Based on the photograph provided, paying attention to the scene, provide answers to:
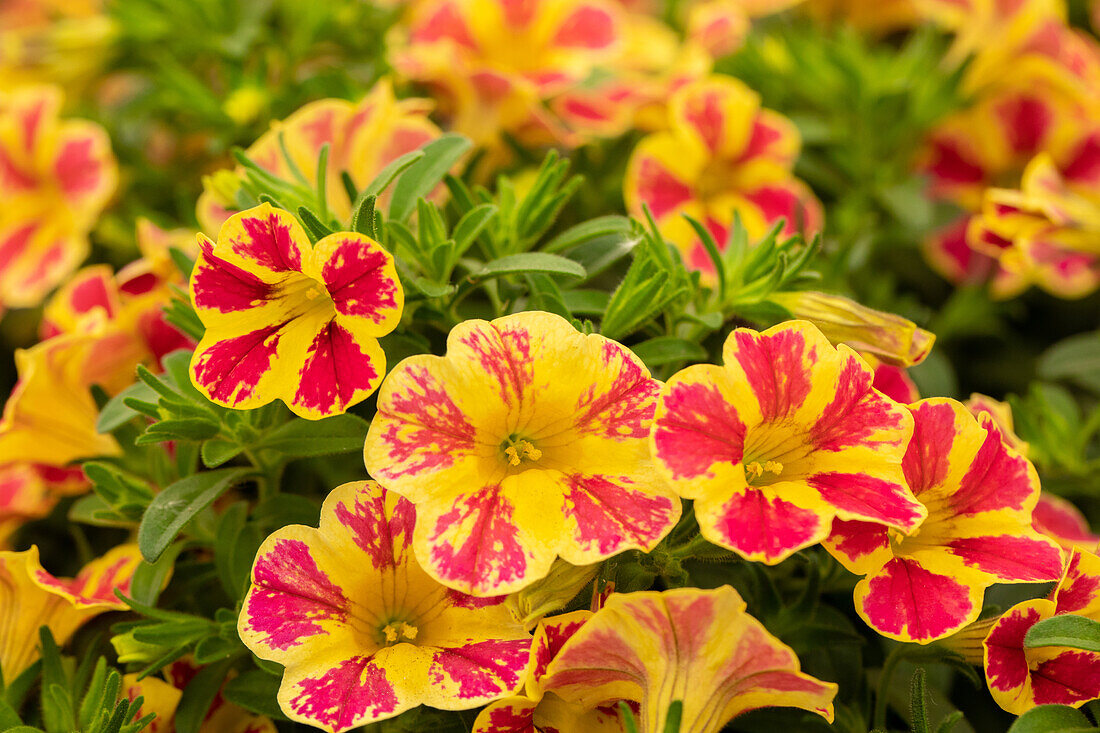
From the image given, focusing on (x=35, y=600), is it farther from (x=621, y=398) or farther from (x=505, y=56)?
(x=505, y=56)

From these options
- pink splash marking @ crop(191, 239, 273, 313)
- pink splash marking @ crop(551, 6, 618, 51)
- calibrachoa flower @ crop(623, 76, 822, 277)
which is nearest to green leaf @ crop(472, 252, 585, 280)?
pink splash marking @ crop(191, 239, 273, 313)

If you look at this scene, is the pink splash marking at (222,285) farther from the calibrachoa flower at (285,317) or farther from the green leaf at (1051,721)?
the green leaf at (1051,721)

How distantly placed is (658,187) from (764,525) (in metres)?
0.75

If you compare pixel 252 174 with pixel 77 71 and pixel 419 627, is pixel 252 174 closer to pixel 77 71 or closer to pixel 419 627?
pixel 419 627

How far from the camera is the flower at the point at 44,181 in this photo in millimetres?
1418

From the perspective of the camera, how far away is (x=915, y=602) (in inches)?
30.8

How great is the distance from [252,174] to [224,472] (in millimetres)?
291

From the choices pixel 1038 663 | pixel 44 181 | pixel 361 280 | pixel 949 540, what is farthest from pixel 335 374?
pixel 44 181

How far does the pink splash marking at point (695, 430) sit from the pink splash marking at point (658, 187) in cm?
64

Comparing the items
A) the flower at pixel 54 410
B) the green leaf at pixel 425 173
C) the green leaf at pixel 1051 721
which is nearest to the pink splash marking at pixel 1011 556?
the green leaf at pixel 1051 721

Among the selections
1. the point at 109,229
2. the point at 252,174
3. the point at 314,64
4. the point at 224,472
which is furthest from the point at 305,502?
the point at 314,64

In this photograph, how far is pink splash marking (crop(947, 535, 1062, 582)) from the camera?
2.62ft

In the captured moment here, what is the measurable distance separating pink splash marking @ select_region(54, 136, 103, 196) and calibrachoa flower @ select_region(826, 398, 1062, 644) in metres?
1.18

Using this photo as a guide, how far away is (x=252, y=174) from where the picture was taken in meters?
0.97
